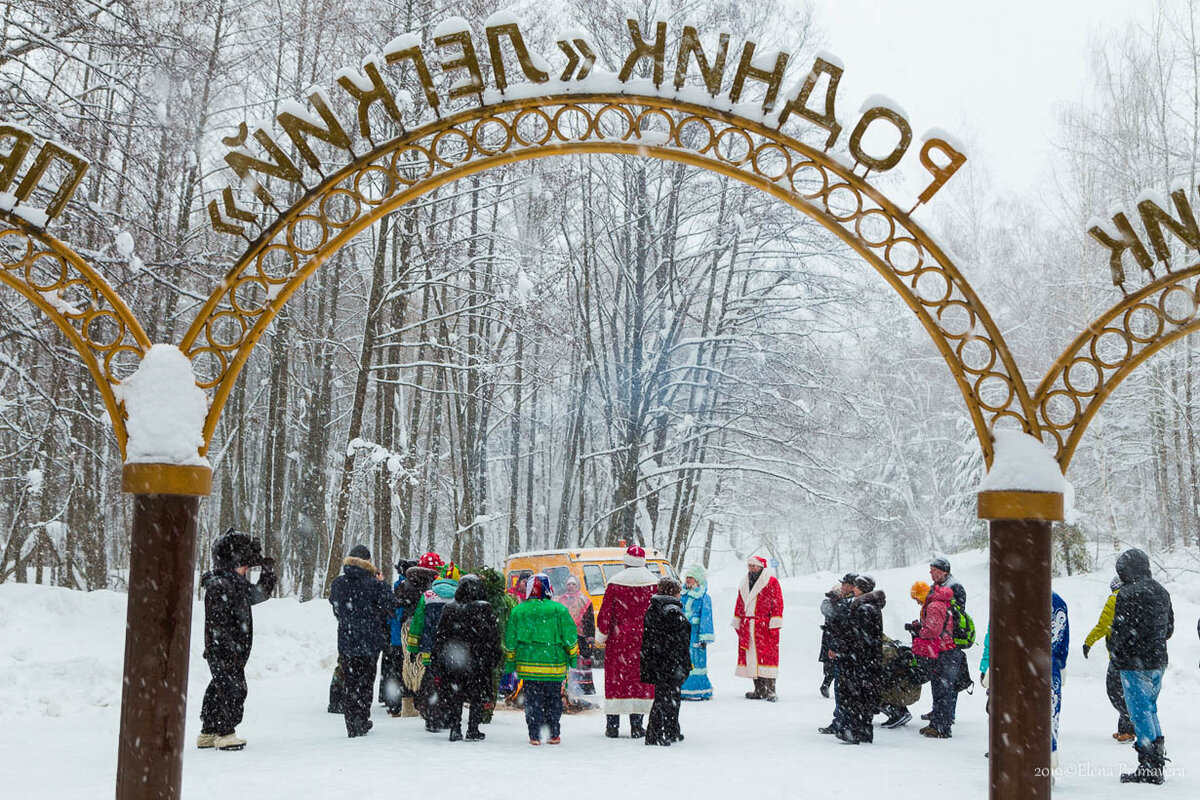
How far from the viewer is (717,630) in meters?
23.9

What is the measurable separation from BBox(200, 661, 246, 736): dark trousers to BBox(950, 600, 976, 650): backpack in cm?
673

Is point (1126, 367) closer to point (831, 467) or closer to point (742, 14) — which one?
point (831, 467)

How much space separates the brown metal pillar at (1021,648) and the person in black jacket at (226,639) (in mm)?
6272

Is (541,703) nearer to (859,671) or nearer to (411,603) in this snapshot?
(411,603)

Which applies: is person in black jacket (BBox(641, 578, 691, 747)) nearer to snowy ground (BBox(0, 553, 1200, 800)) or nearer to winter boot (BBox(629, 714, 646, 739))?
snowy ground (BBox(0, 553, 1200, 800))

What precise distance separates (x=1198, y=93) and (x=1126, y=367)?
2168 cm

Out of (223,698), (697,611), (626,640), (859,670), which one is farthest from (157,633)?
(697,611)

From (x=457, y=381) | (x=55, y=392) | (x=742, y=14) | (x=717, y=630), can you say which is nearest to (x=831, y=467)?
(x=717, y=630)

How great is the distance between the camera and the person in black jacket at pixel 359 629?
9.75 m

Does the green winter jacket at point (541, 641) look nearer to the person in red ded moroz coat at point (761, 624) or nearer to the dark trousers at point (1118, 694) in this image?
the person in red ded moroz coat at point (761, 624)

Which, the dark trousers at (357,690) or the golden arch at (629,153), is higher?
the golden arch at (629,153)

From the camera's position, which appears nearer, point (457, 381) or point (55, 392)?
point (55, 392)

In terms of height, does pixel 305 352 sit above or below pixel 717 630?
above

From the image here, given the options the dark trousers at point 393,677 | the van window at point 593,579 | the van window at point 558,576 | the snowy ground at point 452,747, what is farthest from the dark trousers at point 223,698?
the van window at point 593,579
